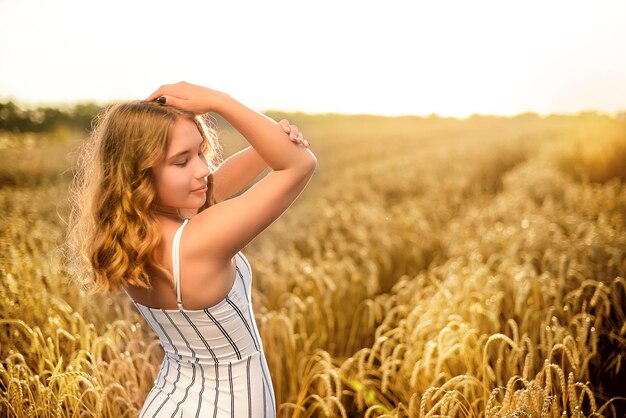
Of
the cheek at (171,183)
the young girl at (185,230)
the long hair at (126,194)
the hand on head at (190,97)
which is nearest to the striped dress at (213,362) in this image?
the young girl at (185,230)

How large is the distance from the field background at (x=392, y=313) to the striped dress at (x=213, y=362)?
482 mm

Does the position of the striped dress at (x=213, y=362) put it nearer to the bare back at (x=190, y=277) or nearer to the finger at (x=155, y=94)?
the bare back at (x=190, y=277)

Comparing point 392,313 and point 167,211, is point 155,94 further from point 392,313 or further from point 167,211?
point 392,313

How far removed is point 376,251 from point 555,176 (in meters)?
3.29

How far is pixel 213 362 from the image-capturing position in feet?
5.23

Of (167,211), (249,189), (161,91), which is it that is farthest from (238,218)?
(161,91)

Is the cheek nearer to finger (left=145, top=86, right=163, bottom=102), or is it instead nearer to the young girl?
the young girl

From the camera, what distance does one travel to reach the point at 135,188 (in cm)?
150

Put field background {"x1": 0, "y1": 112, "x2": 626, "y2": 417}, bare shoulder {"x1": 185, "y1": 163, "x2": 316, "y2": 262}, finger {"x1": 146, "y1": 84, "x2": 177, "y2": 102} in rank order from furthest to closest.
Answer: field background {"x1": 0, "y1": 112, "x2": 626, "y2": 417}, finger {"x1": 146, "y1": 84, "x2": 177, "y2": 102}, bare shoulder {"x1": 185, "y1": 163, "x2": 316, "y2": 262}

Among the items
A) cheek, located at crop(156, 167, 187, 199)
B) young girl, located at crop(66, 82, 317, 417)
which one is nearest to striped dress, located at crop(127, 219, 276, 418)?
young girl, located at crop(66, 82, 317, 417)

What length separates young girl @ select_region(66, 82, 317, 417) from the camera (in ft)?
4.70

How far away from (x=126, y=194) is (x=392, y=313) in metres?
2.15

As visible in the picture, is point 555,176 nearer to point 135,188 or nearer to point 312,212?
point 312,212

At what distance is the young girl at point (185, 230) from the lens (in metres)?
1.43
